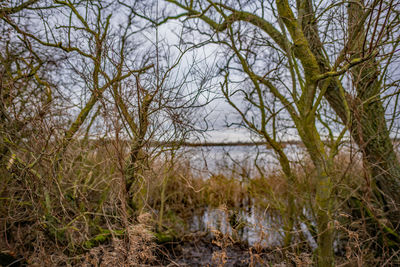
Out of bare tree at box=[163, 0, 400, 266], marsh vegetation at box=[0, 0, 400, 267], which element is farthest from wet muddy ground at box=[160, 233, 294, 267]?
bare tree at box=[163, 0, 400, 266]

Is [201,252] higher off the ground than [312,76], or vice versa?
[312,76]

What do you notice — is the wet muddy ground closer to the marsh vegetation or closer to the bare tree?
the marsh vegetation

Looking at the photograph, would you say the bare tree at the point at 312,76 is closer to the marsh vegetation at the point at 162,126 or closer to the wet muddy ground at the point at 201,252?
the marsh vegetation at the point at 162,126

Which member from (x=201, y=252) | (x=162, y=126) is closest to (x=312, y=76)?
(x=162, y=126)

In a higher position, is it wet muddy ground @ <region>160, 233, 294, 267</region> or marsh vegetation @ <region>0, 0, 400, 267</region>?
marsh vegetation @ <region>0, 0, 400, 267</region>

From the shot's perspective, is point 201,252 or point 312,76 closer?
point 312,76

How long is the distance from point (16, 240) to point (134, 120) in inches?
138

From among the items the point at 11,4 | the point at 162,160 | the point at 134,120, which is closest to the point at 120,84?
the point at 134,120

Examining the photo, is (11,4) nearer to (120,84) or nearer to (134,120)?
(120,84)

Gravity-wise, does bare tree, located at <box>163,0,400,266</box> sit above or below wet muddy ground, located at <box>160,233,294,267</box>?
above

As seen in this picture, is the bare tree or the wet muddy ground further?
the wet muddy ground

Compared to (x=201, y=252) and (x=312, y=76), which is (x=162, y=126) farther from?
(x=201, y=252)

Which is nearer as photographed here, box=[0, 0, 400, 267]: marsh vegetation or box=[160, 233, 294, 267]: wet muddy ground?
box=[0, 0, 400, 267]: marsh vegetation

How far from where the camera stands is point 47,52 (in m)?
4.33
